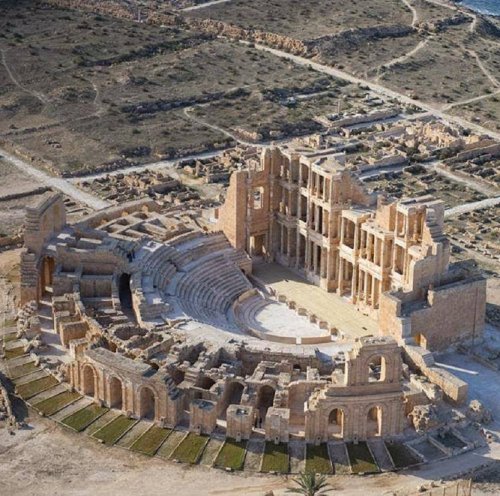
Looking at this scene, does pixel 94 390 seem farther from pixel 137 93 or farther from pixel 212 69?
pixel 212 69

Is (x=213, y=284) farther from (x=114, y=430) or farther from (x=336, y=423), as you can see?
(x=336, y=423)

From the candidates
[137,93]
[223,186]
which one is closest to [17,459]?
[223,186]

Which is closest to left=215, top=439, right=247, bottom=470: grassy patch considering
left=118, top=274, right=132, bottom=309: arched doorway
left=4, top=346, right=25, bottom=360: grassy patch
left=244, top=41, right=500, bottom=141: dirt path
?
left=118, top=274, right=132, bottom=309: arched doorway

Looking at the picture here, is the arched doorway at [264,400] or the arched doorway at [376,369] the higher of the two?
the arched doorway at [376,369]

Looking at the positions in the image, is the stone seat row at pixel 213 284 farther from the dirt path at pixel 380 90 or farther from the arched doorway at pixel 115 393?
the dirt path at pixel 380 90

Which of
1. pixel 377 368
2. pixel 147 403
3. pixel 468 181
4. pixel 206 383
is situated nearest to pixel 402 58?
pixel 468 181

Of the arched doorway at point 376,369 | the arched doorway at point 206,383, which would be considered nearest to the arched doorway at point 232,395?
the arched doorway at point 206,383

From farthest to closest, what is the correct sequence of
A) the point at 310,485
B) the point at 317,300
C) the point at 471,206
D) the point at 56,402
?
the point at 471,206 → the point at 317,300 → the point at 56,402 → the point at 310,485

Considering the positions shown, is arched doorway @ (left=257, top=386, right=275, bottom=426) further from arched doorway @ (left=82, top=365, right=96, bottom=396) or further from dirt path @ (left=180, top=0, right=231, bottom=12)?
dirt path @ (left=180, top=0, right=231, bottom=12)
